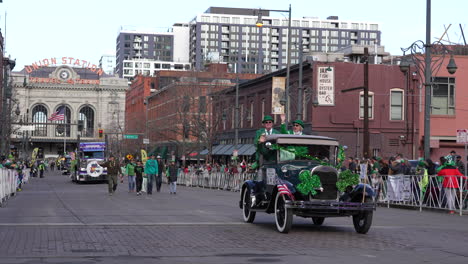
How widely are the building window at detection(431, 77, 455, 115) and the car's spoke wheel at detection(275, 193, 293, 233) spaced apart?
38620 millimetres

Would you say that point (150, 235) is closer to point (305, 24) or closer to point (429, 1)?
point (429, 1)

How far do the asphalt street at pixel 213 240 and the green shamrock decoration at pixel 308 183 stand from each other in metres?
0.88

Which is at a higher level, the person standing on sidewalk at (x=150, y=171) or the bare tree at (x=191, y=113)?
the bare tree at (x=191, y=113)

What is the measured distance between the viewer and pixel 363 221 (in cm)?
1482

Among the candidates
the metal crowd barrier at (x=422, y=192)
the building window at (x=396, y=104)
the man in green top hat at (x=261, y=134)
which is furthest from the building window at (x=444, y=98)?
the man in green top hat at (x=261, y=134)

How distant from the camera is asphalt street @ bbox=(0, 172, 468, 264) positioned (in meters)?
10.8

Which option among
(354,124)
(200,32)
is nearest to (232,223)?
(354,124)

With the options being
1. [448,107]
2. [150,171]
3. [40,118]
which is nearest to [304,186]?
[150,171]

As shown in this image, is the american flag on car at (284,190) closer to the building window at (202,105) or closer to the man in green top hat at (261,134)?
the man in green top hat at (261,134)

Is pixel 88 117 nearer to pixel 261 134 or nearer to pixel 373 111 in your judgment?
pixel 373 111

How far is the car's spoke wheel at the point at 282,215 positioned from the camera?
14117mm

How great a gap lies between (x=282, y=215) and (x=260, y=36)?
163 m

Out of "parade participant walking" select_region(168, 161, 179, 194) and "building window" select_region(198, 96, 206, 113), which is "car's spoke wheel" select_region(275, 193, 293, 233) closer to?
"parade participant walking" select_region(168, 161, 179, 194)

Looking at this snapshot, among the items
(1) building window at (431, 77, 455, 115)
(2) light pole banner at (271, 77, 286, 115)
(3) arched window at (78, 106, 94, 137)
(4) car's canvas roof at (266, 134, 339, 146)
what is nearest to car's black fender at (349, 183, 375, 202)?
(4) car's canvas roof at (266, 134, 339, 146)
